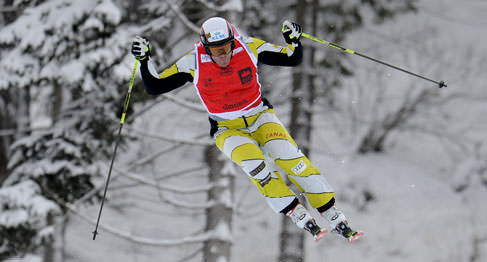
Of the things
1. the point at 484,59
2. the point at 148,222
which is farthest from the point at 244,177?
the point at 484,59

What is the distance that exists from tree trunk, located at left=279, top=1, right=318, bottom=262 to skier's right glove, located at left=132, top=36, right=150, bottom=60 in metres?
5.42

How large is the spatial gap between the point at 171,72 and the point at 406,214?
404 inches

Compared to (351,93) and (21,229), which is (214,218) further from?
(351,93)

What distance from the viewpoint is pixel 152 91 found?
479cm

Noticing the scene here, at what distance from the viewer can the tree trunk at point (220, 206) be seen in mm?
8672

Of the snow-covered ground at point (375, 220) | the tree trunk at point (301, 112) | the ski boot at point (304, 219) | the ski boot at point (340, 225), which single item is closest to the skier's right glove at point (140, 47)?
the ski boot at point (304, 219)

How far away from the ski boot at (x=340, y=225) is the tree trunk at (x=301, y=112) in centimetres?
475

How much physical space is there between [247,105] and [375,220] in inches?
376

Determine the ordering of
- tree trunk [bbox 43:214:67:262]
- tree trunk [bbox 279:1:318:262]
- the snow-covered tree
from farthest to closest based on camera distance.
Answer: tree trunk [bbox 279:1:318:262]
tree trunk [bbox 43:214:67:262]
the snow-covered tree

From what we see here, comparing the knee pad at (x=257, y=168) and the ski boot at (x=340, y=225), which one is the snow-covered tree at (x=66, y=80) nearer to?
the knee pad at (x=257, y=168)

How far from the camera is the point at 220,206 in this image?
870 cm

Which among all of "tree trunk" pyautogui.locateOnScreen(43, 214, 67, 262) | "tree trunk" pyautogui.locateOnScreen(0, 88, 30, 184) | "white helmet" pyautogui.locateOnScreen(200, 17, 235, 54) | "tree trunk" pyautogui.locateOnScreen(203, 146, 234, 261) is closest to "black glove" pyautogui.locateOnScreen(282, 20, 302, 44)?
"white helmet" pyautogui.locateOnScreen(200, 17, 235, 54)

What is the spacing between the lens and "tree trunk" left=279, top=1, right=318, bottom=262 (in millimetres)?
9867

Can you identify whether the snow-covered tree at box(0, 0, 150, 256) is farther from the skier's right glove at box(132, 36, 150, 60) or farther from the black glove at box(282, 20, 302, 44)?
the black glove at box(282, 20, 302, 44)
